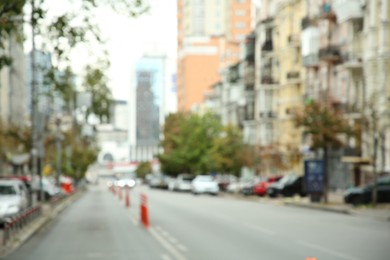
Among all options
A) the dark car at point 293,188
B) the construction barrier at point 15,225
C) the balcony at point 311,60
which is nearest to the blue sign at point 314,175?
the dark car at point 293,188

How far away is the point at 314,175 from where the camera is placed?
47.7 m

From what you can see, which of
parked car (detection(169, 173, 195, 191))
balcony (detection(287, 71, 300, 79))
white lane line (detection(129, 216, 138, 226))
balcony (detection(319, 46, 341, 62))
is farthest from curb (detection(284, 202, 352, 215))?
parked car (detection(169, 173, 195, 191))

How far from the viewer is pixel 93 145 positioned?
5522 inches

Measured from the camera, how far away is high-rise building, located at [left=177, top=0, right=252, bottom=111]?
592ft

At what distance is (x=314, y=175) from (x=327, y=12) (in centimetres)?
2352

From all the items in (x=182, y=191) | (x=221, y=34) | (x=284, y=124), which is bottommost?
(x=182, y=191)

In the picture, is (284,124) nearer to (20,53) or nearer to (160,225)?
(20,53)

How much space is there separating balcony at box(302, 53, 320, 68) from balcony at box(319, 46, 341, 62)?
7.99 feet

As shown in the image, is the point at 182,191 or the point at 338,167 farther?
the point at 182,191

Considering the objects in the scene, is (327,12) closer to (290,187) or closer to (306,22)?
(306,22)

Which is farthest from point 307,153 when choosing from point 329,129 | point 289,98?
point 329,129

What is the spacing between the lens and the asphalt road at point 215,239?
19.7 meters

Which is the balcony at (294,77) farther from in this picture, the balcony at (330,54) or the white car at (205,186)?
the balcony at (330,54)

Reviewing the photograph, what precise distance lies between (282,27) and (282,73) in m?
4.04
